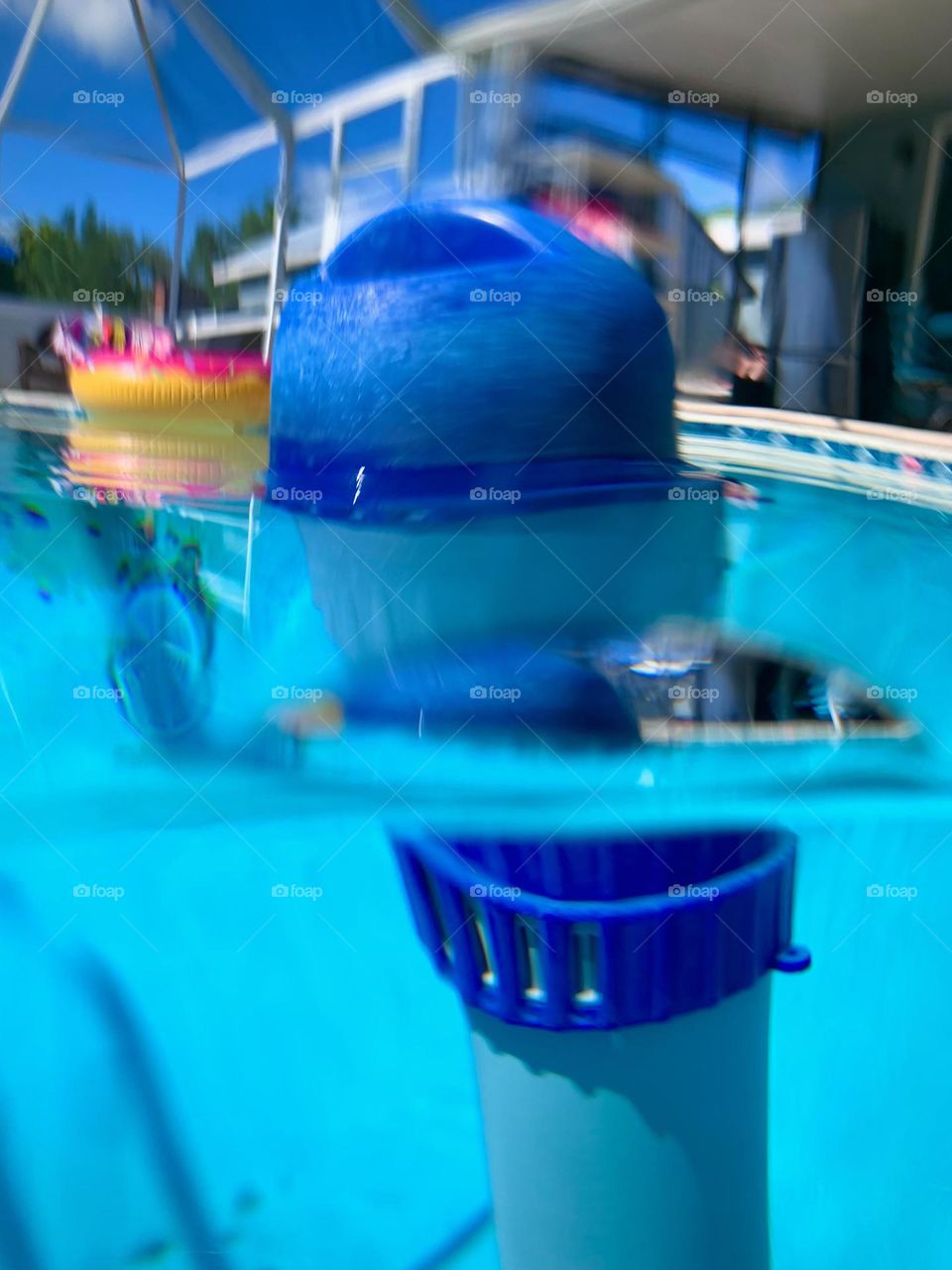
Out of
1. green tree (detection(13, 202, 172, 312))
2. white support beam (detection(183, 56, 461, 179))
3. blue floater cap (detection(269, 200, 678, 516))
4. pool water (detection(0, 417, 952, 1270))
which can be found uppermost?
white support beam (detection(183, 56, 461, 179))

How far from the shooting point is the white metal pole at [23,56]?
0.84 m

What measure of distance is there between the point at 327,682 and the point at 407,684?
0.25 ft

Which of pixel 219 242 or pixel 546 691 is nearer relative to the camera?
pixel 546 691

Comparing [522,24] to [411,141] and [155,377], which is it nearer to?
[411,141]

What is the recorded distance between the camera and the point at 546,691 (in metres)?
0.48

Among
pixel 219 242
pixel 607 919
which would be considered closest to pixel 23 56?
pixel 219 242

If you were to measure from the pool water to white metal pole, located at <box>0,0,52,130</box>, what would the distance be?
1.00 ft

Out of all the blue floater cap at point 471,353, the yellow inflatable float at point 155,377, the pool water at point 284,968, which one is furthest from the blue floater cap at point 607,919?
the yellow inflatable float at point 155,377

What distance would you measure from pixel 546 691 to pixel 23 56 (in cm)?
84

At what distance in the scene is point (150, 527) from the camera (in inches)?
33.4

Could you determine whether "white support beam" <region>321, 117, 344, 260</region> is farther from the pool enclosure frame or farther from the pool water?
the pool water

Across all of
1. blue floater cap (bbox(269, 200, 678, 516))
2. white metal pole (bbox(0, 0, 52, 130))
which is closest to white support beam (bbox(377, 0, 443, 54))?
blue floater cap (bbox(269, 200, 678, 516))

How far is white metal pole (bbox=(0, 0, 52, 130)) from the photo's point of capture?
84 cm

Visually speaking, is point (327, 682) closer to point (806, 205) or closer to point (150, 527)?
point (150, 527)
